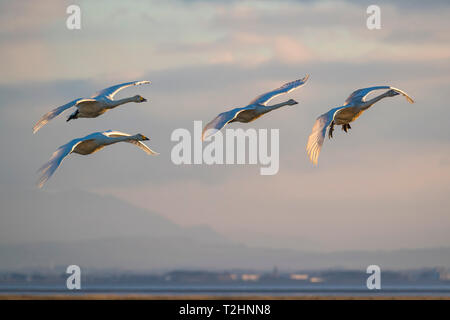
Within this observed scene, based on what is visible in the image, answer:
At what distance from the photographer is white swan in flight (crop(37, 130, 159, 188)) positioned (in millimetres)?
41650

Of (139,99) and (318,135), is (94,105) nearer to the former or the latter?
(139,99)

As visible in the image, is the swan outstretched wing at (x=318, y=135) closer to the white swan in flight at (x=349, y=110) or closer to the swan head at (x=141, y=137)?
the white swan in flight at (x=349, y=110)

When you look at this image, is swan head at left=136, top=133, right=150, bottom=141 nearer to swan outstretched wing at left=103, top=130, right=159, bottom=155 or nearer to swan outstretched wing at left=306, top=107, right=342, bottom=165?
swan outstretched wing at left=103, top=130, right=159, bottom=155

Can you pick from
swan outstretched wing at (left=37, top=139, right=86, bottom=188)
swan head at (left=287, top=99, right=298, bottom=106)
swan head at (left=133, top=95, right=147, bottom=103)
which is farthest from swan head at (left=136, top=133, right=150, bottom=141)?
swan head at (left=287, top=99, right=298, bottom=106)

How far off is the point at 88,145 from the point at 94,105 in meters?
1.74

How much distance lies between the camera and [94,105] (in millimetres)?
47531

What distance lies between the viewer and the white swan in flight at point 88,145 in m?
41.7

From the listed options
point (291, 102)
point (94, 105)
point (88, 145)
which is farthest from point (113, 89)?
point (291, 102)

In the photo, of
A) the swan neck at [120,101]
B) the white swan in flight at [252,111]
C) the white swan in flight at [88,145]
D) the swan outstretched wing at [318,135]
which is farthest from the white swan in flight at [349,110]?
the swan neck at [120,101]
